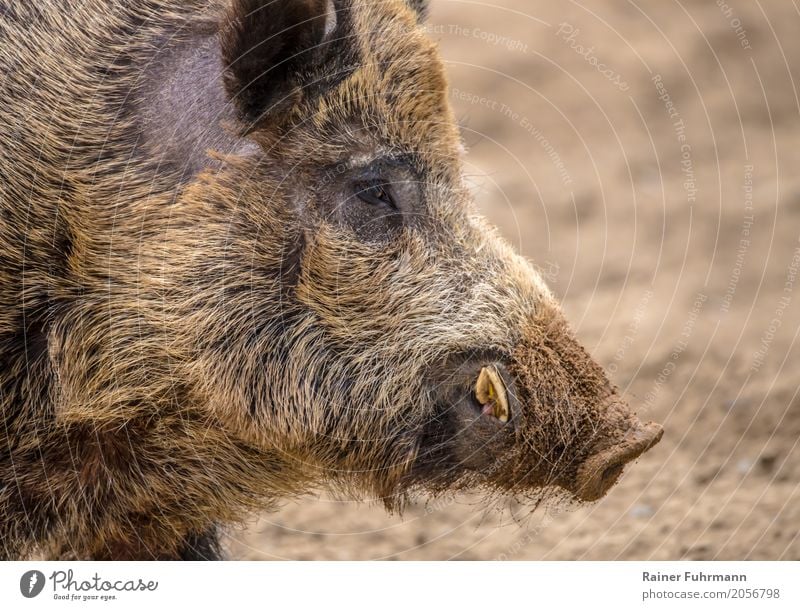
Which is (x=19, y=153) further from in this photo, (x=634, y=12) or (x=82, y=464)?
(x=634, y=12)

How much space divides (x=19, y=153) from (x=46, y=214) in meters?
0.24

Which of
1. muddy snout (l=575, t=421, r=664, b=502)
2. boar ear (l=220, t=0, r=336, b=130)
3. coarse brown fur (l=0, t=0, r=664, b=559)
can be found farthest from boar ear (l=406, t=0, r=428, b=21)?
muddy snout (l=575, t=421, r=664, b=502)

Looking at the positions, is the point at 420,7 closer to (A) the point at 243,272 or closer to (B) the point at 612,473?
(A) the point at 243,272

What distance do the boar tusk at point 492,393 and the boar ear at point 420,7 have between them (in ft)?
5.43

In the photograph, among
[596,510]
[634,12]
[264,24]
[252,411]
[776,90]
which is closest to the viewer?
[264,24]

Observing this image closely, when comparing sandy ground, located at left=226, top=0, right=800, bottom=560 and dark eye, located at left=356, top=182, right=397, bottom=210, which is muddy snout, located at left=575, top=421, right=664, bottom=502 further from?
dark eye, located at left=356, top=182, right=397, bottom=210

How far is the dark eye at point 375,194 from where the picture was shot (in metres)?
3.76

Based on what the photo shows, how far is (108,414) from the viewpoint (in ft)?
12.5

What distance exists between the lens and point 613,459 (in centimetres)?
347

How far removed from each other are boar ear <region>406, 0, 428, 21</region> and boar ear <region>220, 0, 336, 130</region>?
2.35 feet
